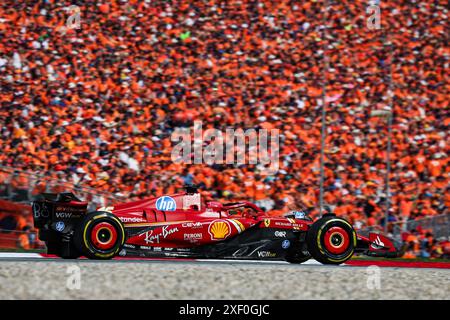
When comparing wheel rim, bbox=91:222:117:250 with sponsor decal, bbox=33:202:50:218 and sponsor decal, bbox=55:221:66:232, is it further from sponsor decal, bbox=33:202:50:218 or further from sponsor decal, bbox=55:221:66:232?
sponsor decal, bbox=33:202:50:218

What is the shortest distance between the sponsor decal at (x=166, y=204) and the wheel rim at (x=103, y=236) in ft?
3.27

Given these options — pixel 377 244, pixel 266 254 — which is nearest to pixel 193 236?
pixel 266 254

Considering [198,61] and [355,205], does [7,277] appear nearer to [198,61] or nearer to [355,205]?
[355,205]

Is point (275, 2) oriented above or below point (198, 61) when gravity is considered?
above

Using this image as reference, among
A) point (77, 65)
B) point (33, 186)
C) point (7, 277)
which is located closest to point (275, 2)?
point (77, 65)

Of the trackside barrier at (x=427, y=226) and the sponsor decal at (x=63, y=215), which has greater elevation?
the sponsor decal at (x=63, y=215)

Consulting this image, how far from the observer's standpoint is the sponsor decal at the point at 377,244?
39.2ft

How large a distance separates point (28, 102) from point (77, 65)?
2287 mm

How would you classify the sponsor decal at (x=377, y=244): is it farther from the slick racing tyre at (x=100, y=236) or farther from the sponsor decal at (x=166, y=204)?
the slick racing tyre at (x=100, y=236)

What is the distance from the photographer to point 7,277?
27.8ft

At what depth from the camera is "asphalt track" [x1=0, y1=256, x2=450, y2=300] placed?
809 cm

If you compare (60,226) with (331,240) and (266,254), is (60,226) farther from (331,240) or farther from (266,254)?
(331,240)

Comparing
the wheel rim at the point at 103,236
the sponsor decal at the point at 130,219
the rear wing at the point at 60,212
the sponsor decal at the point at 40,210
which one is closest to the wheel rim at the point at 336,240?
the sponsor decal at the point at 130,219

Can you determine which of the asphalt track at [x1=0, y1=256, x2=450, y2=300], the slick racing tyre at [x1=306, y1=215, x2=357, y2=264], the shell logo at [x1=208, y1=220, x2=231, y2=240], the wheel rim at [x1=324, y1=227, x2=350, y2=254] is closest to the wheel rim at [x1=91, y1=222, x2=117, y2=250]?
the asphalt track at [x1=0, y1=256, x2=450, y2=300]
